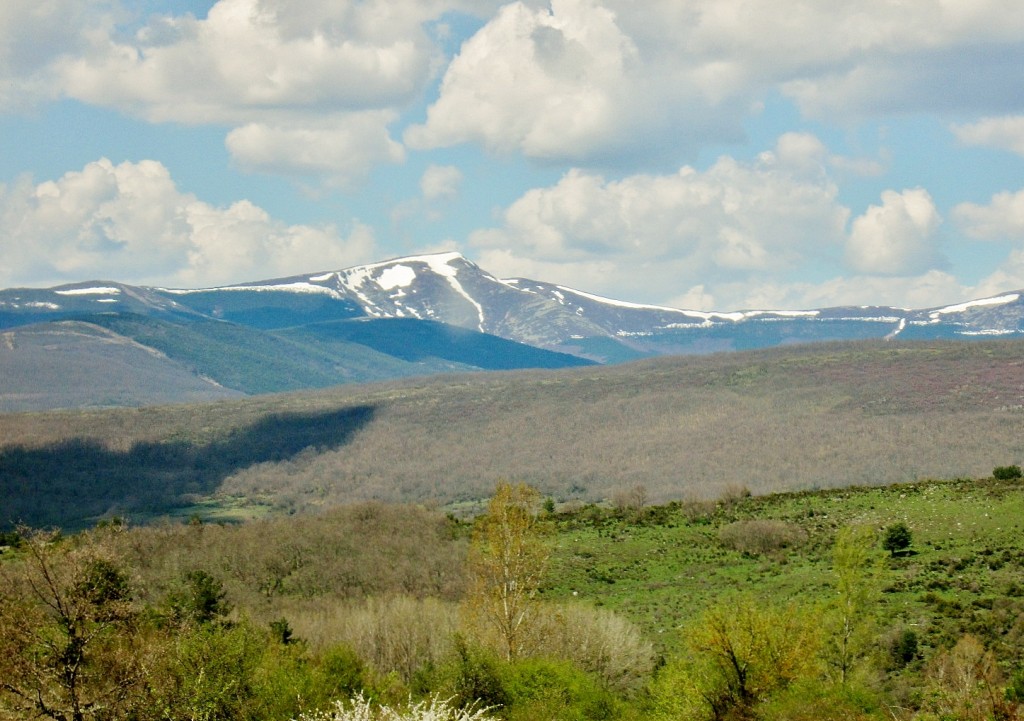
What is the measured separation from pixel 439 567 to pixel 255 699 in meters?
53.1

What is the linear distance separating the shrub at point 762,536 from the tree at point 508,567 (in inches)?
1262

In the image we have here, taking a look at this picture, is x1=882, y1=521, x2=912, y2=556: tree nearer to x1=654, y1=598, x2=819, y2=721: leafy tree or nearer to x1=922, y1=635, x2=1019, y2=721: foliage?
x1=922, y1=635, x2=1019, y2=721: foliage

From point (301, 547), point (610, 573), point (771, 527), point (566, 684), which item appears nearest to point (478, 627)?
point (566, 684)

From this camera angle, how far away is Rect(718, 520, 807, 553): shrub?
256 feet

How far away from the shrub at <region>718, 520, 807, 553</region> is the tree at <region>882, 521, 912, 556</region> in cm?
753

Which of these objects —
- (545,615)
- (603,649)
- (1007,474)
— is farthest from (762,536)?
(545,615)

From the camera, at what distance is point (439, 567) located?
90.1 metres

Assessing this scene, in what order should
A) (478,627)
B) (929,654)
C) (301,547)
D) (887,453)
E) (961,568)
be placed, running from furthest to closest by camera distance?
1. (887,453)
2. (301,547)
3. (961,568)
4. (929,654)
5. (478,627)

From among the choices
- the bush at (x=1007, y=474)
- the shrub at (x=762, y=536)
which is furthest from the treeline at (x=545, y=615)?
the bush at (x=1007, y=474)

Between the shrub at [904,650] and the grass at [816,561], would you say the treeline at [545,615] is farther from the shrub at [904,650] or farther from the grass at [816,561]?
the grass at [816,561]

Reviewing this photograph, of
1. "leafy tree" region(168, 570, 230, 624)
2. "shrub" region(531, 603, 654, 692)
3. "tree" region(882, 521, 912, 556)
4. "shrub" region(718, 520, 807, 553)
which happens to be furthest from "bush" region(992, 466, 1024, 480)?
"leafy tree" region(168, 570, 230, 624)

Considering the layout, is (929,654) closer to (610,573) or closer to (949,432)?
(610,573)

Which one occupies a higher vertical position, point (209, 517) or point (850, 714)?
point (850, 714)

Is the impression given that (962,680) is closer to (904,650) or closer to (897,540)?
(904,650)
